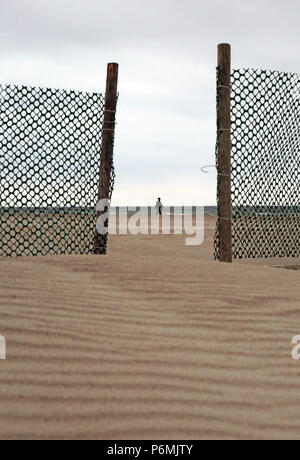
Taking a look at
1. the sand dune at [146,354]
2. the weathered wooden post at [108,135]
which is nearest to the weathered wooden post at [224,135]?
the weathered wooden post at [108,135]

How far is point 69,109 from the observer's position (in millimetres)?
6891

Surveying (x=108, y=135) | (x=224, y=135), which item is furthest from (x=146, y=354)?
(x=108, y=135)

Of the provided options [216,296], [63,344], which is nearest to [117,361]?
[63,344]

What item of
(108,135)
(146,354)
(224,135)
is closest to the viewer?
(146,354)

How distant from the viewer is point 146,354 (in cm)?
312

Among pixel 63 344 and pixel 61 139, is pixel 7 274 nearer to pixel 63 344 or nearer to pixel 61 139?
pixel 63 344

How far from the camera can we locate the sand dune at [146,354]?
2.57 metres

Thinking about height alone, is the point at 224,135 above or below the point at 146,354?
above

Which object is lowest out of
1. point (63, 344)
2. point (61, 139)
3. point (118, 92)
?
point (63, 344)

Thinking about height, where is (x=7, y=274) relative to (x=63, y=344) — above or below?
above

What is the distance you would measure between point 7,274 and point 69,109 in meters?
3.16

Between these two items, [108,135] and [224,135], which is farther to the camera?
[108,135]

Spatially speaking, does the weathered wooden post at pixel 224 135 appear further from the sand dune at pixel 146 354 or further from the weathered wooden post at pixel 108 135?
the sand dune at pixel 146 354

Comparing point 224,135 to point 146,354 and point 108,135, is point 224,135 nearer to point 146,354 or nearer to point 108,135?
point 108,135
